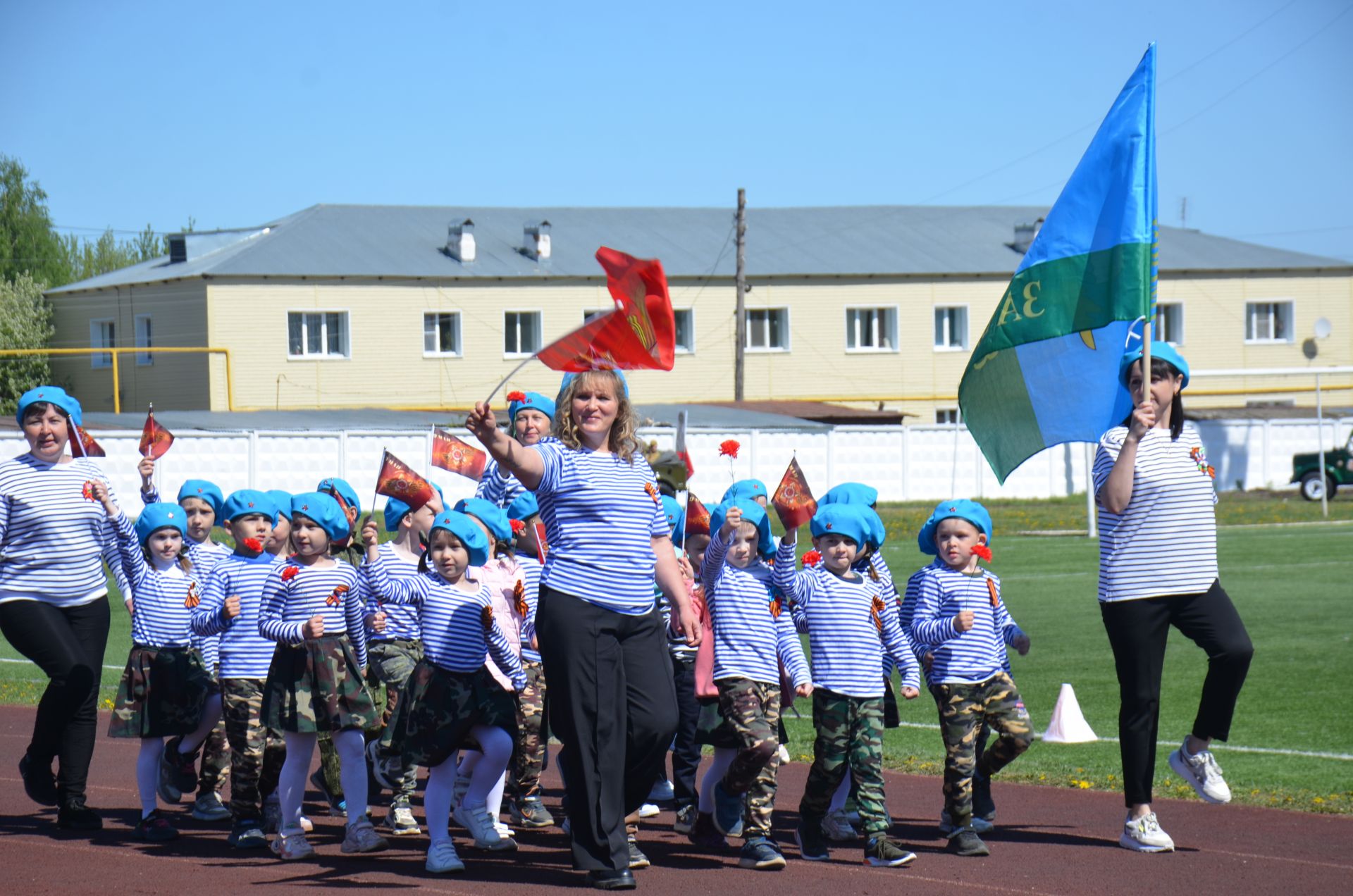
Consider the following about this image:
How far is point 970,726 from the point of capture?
7141mm

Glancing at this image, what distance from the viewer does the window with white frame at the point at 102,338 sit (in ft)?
173

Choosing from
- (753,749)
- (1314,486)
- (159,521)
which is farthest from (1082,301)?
(1314,486)

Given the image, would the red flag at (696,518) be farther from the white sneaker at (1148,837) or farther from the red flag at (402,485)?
the white sneaker at (1148,837)

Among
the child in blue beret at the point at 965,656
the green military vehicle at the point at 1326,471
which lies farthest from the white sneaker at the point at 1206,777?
the green military vehicle at the point at 1326,471

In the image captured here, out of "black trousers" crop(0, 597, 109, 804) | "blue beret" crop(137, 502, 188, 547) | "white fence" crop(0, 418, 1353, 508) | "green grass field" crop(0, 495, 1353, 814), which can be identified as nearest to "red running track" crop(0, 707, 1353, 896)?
"black trousers" crop(0, 597, 109, 804)

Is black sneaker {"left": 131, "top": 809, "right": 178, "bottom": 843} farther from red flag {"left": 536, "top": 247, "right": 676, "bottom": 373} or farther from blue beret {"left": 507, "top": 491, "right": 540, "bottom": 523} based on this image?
red flag {"left": 536, "top": 247, "right": 676, "bottom": 373}

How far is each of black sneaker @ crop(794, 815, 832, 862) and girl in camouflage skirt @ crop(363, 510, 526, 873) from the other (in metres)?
1.32

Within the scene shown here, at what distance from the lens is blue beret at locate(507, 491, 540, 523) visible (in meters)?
8.27

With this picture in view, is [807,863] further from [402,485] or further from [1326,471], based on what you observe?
[1326,471]

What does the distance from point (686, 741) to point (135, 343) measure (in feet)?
155

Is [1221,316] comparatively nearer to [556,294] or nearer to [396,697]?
[556,294]

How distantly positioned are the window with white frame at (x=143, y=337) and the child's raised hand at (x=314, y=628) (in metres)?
45.5

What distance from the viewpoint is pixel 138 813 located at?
826 cm

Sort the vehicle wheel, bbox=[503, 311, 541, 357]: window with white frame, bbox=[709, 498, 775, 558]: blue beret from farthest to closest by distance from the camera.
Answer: bbox=[503, 311, 541, 357]: window with white frame → the vehicle wheel → bbox=[709, 498, 775, 558]: blue beret
